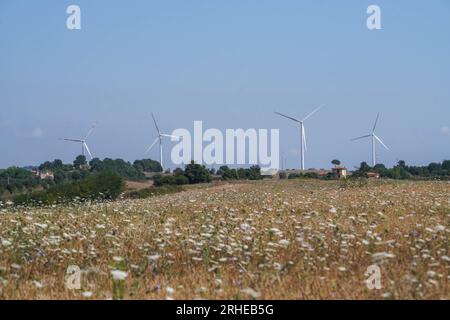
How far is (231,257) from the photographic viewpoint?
28.7 ft

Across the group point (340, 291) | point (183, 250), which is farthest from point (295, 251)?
point (340, 291)

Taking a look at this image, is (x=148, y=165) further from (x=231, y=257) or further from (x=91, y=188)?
(x=231, y=257)

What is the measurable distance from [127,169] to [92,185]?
2031 inches

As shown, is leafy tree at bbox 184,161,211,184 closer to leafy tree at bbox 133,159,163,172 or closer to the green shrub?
the green shrub

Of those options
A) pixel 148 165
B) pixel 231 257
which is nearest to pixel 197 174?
pixel 148 165

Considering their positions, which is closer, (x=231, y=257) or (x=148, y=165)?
(x=231, y=257)

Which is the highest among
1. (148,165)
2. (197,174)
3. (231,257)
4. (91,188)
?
(148,165)

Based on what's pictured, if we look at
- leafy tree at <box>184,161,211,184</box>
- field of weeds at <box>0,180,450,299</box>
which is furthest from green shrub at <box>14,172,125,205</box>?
field of weeds at <box>0,180,450,299</box>

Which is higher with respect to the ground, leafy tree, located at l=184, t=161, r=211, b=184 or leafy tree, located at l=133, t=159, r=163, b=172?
leafy tree, located at l=133, t=159, r=163, b=172

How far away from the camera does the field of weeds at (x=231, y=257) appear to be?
22.7 feet

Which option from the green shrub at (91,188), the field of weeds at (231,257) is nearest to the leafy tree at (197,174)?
the green shrub at (91,188)

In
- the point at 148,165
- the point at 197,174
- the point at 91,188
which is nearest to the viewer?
the point at 91,188

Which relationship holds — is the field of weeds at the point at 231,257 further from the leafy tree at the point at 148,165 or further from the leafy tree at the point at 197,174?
the leafy tree at the point at 148,165

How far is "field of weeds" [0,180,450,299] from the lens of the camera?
6914mm
